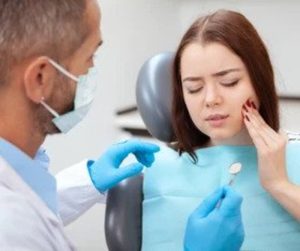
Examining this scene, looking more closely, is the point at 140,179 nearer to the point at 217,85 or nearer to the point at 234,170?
the point at 234,170

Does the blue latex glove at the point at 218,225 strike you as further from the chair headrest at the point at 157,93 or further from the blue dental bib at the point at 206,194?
the chair headrest at the point at 157,93

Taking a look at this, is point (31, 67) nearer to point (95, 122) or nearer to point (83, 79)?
point (83, 79)

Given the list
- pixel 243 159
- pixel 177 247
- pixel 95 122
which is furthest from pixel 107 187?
pixel 95 122

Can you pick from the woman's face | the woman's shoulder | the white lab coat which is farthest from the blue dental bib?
the white lab coat

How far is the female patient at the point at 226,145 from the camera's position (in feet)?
3.97

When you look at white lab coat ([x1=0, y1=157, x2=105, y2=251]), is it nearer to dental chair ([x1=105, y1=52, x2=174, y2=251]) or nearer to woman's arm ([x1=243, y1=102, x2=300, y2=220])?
dental chair ([x1=105, y1=52, x2=174, y2=251])

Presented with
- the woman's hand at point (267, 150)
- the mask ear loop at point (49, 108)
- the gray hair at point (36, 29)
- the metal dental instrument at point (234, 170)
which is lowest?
the metal dental instrument at point (234, 170)

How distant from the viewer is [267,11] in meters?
2.31

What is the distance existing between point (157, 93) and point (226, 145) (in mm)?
244

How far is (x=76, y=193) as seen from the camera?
1.45 metres

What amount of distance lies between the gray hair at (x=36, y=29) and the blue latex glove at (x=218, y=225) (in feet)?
1.52

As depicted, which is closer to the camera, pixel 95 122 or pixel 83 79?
pixel 83 79

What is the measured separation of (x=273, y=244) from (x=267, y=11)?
1.32 m

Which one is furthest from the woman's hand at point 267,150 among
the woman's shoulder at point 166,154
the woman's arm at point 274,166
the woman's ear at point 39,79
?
the woman's ear at point 39,79
